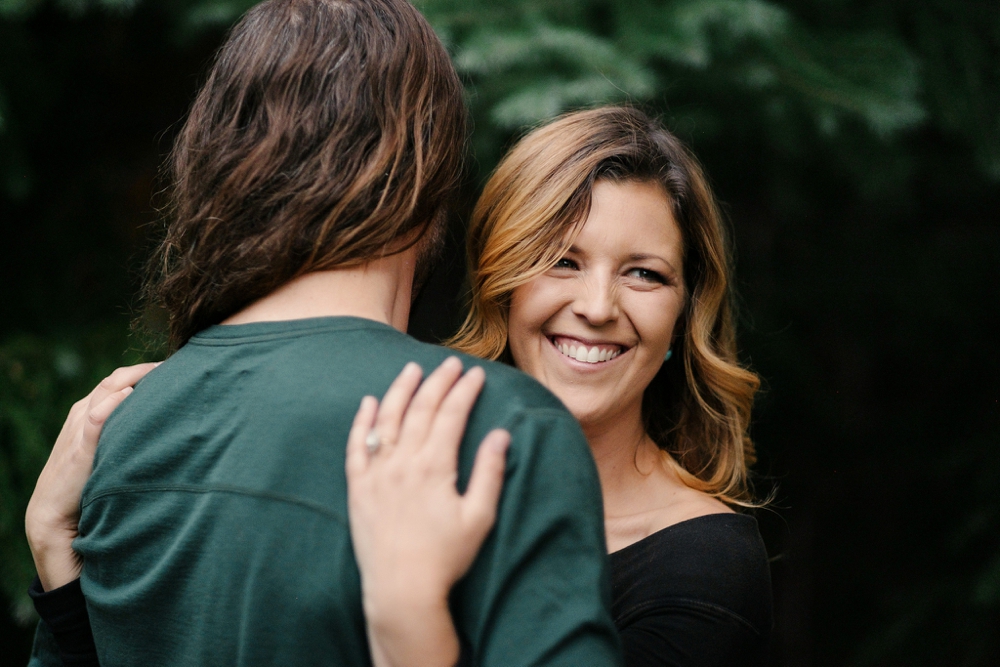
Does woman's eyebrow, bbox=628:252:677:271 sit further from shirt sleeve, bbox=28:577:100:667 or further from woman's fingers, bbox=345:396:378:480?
shirt sleeve, bbox=28:577:100:667

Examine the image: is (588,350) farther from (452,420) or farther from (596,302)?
(452,420)

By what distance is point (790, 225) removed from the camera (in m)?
3.23

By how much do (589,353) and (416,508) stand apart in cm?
86

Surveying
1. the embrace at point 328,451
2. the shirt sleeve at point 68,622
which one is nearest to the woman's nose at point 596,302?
the embrace at point 328,451

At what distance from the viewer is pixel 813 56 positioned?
2.27 metres

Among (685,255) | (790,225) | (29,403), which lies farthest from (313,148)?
(790,225)

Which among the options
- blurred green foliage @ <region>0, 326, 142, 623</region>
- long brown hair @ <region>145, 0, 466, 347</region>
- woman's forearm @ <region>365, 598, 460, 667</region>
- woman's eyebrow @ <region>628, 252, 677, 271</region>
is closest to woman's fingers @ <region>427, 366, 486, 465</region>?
woman's forearm @ <region>365, 598, 460, 667</region>

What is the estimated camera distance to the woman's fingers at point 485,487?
0.91 metres

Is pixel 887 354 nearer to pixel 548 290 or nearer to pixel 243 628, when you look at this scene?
pixel 548 290

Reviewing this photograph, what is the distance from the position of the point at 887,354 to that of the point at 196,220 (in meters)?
2.89

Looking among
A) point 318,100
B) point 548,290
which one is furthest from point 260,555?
point 548,290

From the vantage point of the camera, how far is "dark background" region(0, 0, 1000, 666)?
2.13 metres

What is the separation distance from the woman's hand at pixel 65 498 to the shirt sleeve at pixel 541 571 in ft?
2.10

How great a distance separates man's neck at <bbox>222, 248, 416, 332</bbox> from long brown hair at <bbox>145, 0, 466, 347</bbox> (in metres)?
0.01
